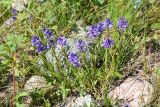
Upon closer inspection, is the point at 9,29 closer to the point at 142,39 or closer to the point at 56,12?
the point at 56,12

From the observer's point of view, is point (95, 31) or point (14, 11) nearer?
point (95, 31)

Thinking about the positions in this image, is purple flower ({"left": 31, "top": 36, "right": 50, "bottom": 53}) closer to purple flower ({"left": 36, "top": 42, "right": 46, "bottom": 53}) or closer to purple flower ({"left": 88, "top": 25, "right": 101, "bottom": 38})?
purple flower ({"left": 36, "top": 42, "right": 46, "bottom": 53})

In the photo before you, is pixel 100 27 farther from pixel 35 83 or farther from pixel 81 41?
pixel 35 83

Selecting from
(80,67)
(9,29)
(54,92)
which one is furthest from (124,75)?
(9,29)

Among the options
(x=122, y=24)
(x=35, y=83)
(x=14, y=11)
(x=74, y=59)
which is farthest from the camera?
(x=14, y=11)

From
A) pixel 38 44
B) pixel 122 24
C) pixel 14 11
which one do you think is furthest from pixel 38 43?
pixel 14 11
